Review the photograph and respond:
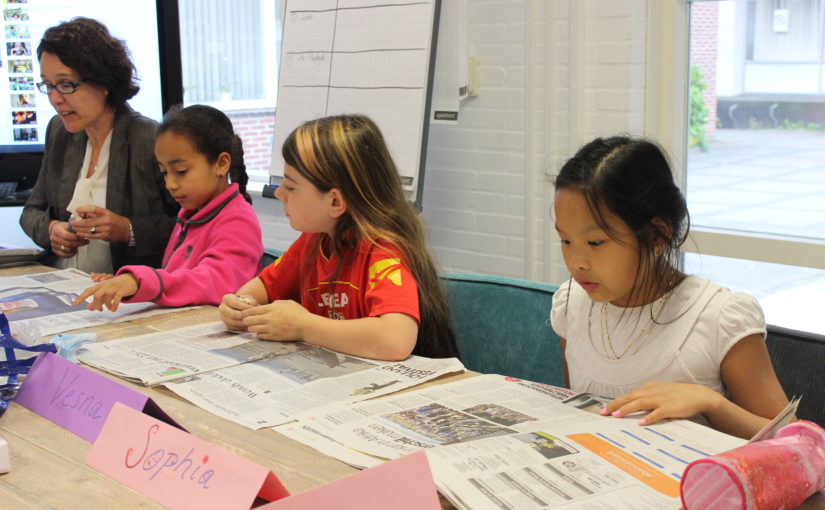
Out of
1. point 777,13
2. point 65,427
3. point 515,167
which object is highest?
point 777,13

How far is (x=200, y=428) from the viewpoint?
1.21 m

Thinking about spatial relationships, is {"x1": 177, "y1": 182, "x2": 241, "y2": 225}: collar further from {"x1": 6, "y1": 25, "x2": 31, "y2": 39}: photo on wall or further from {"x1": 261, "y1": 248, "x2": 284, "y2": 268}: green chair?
{"x1": 6, "y1": 25, "x2": 31, "y2": 39}: photo on wall

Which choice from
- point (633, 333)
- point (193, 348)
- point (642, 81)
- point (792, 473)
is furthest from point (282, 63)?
point (792, 473)

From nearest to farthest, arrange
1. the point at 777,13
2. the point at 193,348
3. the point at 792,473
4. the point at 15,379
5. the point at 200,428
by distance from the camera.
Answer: the point at 792,473, the point at 200,428, the point at 15,379, the point at 193,348, the point at 777,13

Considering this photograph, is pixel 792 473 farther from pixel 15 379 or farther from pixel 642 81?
pixel 642 81

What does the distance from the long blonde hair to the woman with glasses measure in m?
0.77

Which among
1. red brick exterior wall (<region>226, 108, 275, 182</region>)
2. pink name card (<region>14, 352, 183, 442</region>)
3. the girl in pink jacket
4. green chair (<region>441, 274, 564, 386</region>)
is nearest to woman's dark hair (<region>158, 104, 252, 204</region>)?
the girl in pink jacket

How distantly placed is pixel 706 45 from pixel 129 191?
5.88 feet

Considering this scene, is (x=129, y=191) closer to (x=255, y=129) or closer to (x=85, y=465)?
(x=85, y=465)

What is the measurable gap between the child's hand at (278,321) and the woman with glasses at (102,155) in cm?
81

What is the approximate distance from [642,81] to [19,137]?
7.27 ft

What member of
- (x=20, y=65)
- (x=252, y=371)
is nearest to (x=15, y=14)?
(x=20, y=65)

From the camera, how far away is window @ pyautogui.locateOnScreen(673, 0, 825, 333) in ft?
8.48

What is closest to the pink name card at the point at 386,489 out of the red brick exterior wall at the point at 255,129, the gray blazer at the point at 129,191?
the gray blazer at the point at 129,191
